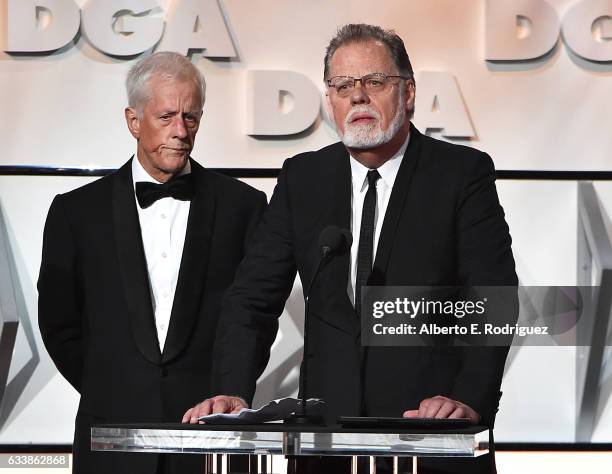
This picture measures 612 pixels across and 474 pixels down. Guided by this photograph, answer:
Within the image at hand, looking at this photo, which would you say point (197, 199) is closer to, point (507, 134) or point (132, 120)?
point (132, 120)

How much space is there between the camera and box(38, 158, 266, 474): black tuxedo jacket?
11.2 feet

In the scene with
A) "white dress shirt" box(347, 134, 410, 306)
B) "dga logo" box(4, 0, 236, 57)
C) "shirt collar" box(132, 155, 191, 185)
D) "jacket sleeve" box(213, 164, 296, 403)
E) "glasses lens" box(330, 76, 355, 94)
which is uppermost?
"dga logo" box(4, 0, 236, 57)

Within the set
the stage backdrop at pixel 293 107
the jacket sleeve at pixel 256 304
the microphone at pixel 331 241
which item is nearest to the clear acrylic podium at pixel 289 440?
the microphone at pixel 331 241

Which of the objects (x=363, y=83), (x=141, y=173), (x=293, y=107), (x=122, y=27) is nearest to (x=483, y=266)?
(x=363, y=83)

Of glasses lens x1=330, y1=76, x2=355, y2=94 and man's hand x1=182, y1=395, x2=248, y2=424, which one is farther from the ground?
glasses lens x1=330, y1=76, x2=355, y2=94

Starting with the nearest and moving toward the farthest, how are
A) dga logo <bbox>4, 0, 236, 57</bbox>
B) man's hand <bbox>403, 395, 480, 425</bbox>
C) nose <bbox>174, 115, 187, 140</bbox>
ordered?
man's hand <bbox>403, 395, 480, 425</bbox> < nose <bbox>174, 115, 187, 140</bbox> < dga logo <bbox>4, 0, 236, 57</bbox>

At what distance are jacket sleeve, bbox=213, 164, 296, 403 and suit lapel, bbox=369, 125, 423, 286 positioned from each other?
295mm

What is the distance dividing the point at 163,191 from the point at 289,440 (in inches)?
58.1

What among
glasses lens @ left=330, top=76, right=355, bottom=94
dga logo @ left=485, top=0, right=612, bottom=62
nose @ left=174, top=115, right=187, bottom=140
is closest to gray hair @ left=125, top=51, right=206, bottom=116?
Answer: nose @ left=174, top=115, right=187, bottom=140

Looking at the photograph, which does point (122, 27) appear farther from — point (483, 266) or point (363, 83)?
point (483, 266)

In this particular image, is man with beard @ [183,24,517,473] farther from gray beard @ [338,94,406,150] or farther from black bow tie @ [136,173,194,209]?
black bow tie @ [136,173,194,209]

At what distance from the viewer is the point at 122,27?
4469mm

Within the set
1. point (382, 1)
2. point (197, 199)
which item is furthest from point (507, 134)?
point (197, 199)

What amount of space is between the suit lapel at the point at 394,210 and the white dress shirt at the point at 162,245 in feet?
2.52
